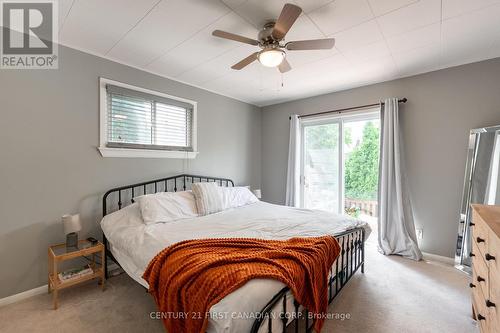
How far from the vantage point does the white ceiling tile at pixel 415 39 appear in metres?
2.06

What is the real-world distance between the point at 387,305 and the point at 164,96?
11.7 feet

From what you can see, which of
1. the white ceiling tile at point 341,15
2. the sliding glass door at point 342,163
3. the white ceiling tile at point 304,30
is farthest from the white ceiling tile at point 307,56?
the sliding glass door at point 342,163

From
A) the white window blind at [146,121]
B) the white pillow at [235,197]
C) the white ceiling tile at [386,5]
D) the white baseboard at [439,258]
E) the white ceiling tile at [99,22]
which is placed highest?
the white ceiling tile at [386,5]

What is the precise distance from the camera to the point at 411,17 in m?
1.88

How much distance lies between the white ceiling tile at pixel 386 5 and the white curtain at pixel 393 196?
5.49ft

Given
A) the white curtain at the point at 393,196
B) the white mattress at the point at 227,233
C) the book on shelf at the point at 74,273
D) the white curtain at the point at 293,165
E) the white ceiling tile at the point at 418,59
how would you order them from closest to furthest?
the white mattress at the point at 227,233
the book on shelf at the point at 74,273
the white ceiling tile at the point at 418,59
the white curtain at the point at 393,196
the white curtain at the point at 293,165

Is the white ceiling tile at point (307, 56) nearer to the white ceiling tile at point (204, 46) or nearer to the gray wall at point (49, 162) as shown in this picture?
the white ceiling tile at point (204, 46)

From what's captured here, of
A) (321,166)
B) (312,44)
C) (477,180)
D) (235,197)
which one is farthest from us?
(321,166)

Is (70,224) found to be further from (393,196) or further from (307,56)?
(393,196)

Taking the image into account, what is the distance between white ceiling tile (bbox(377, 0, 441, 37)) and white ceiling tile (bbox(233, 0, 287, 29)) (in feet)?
2.97

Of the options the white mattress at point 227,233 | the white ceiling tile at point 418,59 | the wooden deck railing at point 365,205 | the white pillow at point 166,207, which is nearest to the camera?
the white mattress at point 227,233

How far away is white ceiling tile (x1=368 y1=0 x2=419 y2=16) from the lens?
1.70 metres

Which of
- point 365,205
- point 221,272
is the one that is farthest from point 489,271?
point 365,205

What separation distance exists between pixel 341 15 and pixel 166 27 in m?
1.56
